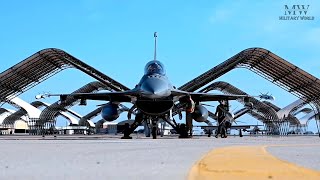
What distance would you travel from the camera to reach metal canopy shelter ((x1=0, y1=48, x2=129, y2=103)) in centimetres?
5822

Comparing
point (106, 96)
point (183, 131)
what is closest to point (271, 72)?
point (183, 131)

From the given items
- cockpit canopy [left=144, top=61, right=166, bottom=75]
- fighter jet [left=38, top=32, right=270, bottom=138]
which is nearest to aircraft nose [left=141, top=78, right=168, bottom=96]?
fighter jet [left=38, top=32, right=270, bottom=138]

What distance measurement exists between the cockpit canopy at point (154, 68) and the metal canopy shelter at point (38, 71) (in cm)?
2607

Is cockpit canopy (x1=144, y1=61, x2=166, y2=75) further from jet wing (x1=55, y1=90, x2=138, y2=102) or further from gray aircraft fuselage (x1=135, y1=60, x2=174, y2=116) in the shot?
jet wing (x1=55, y1=90, x2=138, y2=102)

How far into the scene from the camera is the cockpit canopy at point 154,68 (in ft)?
106

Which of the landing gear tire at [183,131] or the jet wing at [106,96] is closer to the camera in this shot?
the jet wing at [106,96]

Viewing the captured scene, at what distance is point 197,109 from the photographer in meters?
35.0

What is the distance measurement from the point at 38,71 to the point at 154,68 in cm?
3350

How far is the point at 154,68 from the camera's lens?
3247 cm

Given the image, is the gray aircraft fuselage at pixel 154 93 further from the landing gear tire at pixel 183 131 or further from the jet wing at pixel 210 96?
the landing gear tire at pixel 183 131

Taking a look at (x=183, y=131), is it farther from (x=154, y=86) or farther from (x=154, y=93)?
(x=154, y=93)

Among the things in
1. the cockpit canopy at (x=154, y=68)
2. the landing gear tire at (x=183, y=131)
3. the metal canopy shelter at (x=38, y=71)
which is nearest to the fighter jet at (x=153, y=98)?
the cockpit canopy at (x=154, y=68)

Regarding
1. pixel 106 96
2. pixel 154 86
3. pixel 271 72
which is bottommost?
pixel 106 96

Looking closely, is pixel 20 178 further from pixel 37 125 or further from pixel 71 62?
pixel 37 125
